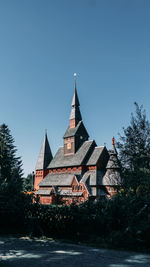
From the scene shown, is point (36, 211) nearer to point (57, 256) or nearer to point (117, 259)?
point (57, 256)

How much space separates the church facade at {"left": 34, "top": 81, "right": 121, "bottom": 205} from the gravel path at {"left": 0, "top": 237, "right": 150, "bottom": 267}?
994 inches

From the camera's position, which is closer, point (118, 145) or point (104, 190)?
point (118, 145)

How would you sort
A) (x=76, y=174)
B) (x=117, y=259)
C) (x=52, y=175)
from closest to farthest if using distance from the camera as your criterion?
(x=117, y=259), (x=76, y=174), (x=52, y=175)

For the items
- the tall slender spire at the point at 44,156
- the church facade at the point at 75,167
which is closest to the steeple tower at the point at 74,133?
the church facade at the point at 75,167

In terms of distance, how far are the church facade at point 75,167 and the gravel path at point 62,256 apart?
25244 millimetres

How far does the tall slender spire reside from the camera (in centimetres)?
5112

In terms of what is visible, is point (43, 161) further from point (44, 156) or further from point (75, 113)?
point (75, 113)

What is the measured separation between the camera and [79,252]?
8.40 m

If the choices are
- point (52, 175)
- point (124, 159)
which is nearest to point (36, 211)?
point (124, 159)

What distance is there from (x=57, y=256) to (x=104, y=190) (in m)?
30.8

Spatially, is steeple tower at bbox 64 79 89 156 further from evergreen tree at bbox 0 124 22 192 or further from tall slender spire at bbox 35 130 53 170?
evergreen tree at bbox 0 124 22 192

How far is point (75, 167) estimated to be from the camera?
43469mm

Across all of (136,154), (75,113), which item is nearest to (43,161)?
(75,113)

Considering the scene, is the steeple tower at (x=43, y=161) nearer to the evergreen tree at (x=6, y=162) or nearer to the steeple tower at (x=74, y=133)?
the steeple tower at (x=74, y=133)
